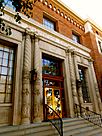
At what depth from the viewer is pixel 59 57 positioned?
29.3 feet

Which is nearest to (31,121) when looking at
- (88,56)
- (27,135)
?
(27,135)

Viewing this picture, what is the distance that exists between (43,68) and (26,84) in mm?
2308

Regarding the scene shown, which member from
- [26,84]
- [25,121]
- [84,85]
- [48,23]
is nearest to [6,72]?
[26,84]

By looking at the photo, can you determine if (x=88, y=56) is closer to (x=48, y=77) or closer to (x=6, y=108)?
(x=48, y=77)

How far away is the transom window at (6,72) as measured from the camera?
577cm

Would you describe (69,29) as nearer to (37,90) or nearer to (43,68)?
(43,68)

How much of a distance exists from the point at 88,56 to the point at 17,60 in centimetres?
757

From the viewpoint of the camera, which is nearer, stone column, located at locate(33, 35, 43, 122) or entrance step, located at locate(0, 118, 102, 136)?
entrance step, located at locate(0, 118, 102, 136)

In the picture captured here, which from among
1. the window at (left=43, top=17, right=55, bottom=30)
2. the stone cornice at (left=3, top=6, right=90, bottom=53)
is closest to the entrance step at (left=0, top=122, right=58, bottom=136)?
the stone cornice at (left=3, top=6, right=90, bottom=53)

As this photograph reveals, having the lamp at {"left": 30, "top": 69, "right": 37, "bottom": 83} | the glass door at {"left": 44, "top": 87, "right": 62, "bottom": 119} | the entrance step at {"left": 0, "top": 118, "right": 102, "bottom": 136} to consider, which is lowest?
the entrance step at {"left": 0, "top": 118, "right": 102, "bottom": 136}

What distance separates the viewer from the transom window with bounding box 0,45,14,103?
18.9 ft

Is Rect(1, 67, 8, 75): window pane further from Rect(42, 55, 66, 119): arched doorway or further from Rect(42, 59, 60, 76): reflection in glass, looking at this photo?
Rect(42, 59, 60, 76): reflection in glass

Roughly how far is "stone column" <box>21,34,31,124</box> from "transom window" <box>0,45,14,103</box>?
26.6 inches

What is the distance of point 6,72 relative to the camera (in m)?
6.18
